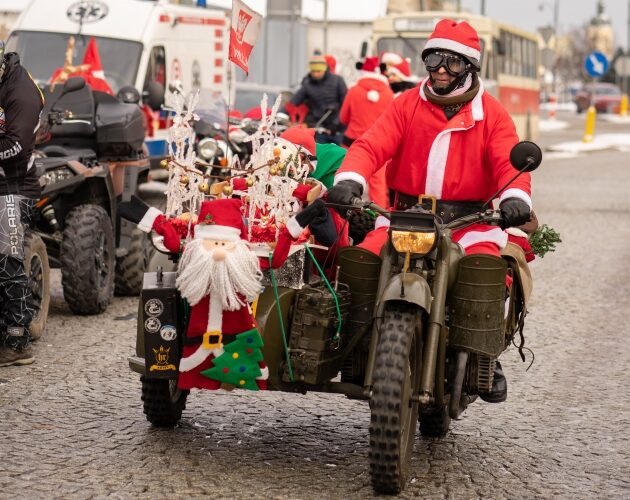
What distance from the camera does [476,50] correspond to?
21.2ft

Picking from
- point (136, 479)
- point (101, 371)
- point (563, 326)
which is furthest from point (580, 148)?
point (136, 479)

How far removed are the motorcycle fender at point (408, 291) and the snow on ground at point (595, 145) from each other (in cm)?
3098

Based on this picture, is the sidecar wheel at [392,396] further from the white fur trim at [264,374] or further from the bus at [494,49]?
the bus at [494,49]

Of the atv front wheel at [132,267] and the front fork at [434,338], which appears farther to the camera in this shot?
the atv front wheel at [132,267]

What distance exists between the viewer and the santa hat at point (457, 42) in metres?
6.36

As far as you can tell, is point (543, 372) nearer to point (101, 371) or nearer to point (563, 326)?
point (563, 326)

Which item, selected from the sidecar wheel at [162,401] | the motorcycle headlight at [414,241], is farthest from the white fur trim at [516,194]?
the sidecar wheel at [162,401]

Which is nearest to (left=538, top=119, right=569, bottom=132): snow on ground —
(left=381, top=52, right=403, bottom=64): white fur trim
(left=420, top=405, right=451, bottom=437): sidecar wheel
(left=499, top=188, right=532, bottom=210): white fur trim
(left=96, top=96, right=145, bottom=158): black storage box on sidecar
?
(left=381, top=52, right=403, bottom=64): white fur trim

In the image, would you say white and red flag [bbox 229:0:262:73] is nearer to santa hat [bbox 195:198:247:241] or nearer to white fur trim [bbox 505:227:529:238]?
santa hat [bbox 195:198:247:241]

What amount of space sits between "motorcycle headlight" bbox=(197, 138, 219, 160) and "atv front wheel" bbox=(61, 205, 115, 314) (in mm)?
4570

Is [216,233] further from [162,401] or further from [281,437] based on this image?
Result: [281,437]

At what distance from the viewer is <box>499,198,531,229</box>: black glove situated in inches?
229

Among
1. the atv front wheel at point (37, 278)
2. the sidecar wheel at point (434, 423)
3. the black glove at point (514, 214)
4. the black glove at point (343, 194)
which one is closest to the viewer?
the black glove at point (514, 214)

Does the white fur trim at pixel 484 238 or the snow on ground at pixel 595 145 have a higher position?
the white fur trim at pixel 484 238
